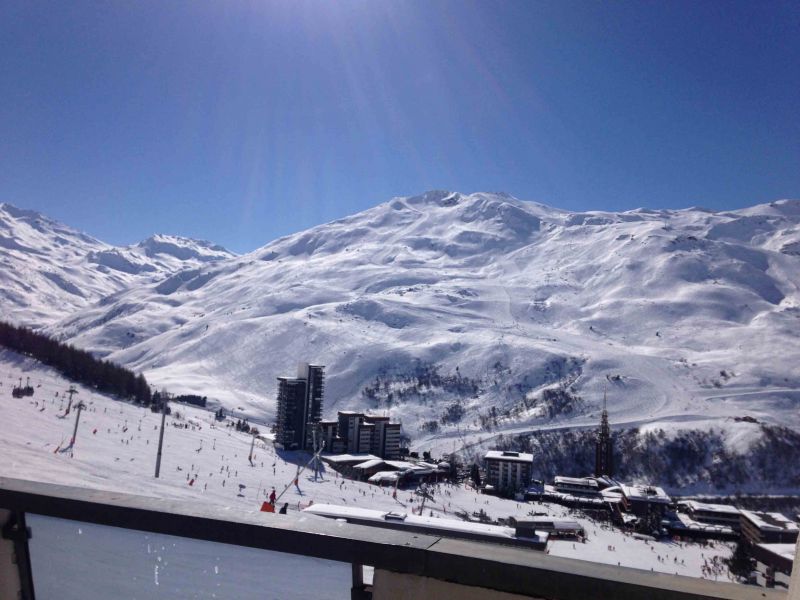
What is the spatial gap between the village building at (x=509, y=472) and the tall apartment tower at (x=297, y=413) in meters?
14.7

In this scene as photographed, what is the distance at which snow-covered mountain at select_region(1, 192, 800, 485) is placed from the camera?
70625mm

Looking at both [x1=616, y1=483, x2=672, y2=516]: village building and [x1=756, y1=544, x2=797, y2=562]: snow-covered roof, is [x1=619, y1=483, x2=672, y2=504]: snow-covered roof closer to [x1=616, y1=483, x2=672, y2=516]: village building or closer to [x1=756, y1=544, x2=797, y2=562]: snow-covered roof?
[x1=616, y1=483, x2=672, y2=516]: village building

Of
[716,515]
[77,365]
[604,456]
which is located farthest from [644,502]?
[77,365]

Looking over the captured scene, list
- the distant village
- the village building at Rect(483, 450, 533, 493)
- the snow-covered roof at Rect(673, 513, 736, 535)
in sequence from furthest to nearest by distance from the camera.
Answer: the village building at Rect(483, 450, 533, 493), the snow-covered roof at Rect(673, 513, 736, 535), the distant village

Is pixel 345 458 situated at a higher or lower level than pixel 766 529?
lower

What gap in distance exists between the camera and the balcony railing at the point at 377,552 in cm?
162

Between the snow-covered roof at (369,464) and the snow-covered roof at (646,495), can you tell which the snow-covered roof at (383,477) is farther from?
the snow-covered roof at (646,495)

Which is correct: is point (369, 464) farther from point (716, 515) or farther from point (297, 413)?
point (716, 515)

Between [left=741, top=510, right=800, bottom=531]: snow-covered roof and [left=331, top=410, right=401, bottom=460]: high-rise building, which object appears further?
[left=331, top=410, right=401, bottom=460]: high-rise building

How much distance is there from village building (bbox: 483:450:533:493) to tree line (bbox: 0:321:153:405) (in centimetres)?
2574

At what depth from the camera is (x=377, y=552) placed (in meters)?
1.81

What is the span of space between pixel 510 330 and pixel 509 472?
202 feet

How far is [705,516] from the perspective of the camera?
113ft

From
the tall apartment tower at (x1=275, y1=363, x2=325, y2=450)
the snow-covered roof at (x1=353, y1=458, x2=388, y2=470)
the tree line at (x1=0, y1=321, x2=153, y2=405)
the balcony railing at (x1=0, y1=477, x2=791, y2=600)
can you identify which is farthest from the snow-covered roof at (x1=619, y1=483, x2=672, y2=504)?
the balcony railing at (x1=0, y1=477, x2=791, y2=600)
